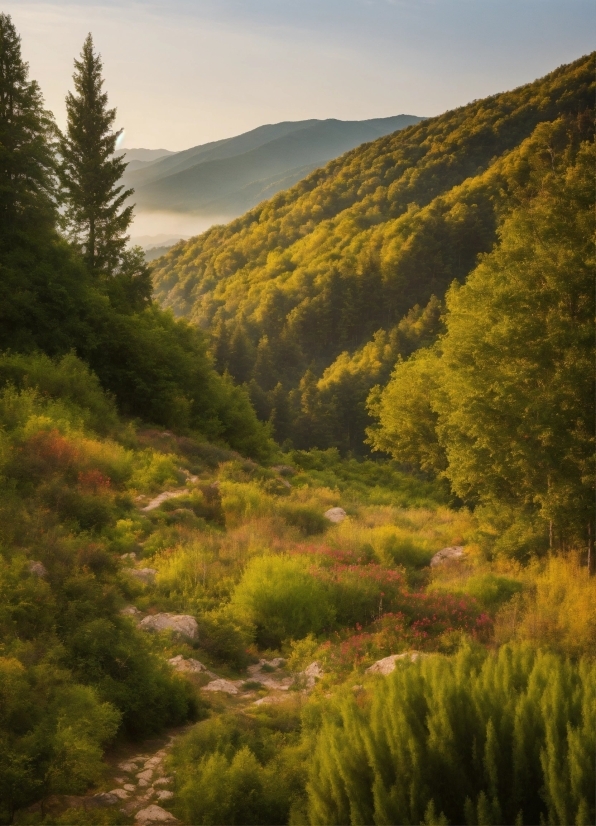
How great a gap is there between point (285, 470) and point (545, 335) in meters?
12.8

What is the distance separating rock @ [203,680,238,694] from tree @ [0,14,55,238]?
18.9 m

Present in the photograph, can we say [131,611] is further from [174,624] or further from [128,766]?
[128,766]

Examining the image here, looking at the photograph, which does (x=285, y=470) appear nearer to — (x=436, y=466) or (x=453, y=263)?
(x=436, y=466)

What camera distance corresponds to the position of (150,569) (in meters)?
11.4

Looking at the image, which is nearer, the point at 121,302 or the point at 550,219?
the point at 550,219

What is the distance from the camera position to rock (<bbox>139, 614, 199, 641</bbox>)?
9031 millimetres

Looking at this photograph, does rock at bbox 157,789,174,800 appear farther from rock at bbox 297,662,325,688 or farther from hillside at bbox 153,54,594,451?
hillside at bbox 153,54,594,451

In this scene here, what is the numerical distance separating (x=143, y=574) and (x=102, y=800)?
5534 mm

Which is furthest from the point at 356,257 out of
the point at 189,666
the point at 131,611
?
the point at 189,666

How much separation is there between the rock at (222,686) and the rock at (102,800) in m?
2.54

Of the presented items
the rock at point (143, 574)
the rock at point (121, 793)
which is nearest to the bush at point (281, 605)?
the rock at point (143, 574)

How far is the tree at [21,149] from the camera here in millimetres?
22312

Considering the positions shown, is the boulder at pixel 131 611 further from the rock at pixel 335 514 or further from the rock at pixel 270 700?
the rock at pixel 335 514

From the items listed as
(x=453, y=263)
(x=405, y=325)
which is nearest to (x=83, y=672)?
(x=405, y=325)
